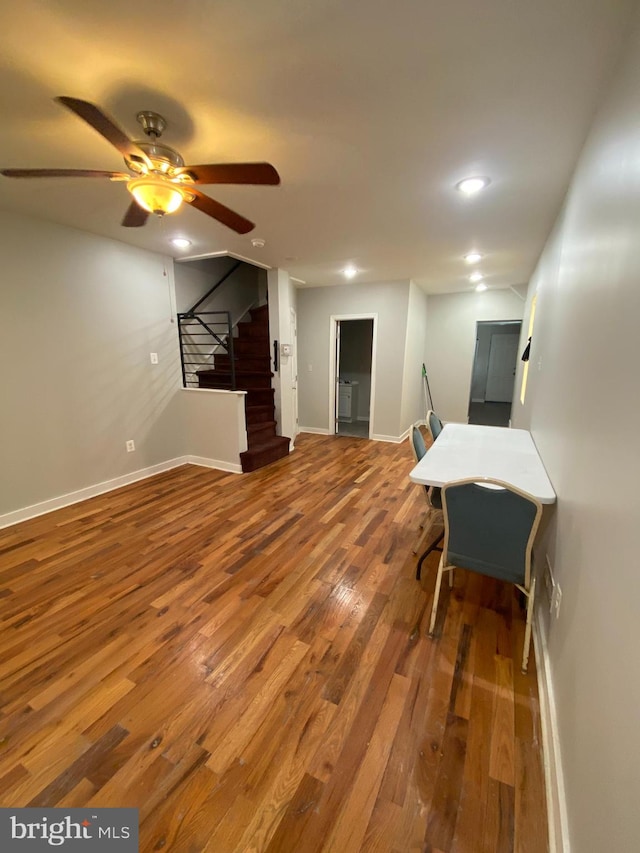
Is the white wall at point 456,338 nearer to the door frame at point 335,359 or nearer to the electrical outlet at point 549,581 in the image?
the door frame at point 335,359

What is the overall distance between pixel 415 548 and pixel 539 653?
38.5 inches

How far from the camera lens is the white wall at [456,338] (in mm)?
5605

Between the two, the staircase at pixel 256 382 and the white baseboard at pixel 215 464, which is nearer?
the white baseboard at pixel 215 464

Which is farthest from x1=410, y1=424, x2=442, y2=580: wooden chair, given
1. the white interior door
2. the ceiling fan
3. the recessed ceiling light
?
the white interior door

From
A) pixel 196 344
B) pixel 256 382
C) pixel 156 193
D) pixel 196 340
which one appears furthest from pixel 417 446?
pixel 196 340

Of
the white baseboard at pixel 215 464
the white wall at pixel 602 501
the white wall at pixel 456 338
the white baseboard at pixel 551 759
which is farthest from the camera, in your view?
the white wall at pixel 456 338

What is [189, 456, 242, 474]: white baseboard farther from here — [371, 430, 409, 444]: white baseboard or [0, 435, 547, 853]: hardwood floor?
[371, 430, 409, 444]: white baseboard

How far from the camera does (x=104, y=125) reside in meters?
1.26

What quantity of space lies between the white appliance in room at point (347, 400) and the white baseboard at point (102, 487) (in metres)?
3.00

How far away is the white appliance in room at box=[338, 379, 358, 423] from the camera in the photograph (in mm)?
6582

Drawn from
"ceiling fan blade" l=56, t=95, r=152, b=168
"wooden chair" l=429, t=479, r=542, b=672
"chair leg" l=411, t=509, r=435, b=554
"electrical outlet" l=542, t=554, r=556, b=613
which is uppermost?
"ceiling fan blade" l=56, t=95, r=152, b=168

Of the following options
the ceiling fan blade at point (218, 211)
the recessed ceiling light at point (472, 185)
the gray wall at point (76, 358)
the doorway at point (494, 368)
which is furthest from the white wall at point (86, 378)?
the doorway at point (494, 368)

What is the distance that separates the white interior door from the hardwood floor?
28.4 feet

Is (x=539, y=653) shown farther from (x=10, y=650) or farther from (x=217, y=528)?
(x=10, y=650)
